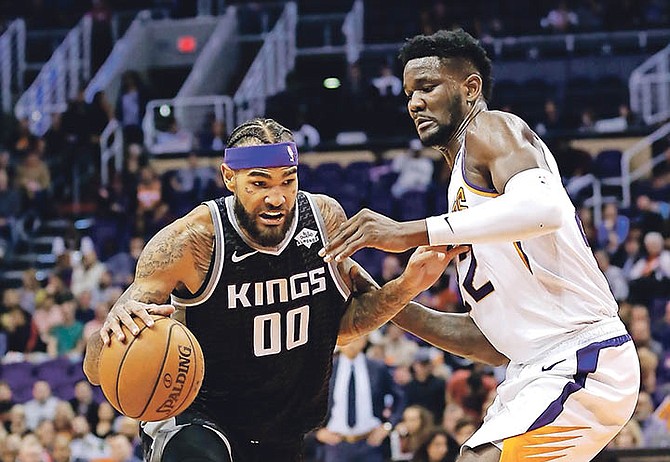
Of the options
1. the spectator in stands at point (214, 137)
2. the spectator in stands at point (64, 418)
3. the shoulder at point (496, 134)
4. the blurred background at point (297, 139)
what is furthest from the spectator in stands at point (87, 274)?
the shoulder at point (496, 134)

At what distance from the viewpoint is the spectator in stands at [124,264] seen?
13062 millimetres

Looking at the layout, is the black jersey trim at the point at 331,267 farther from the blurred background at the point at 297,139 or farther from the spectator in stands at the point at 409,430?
the spectator in stands at the point at 409,430

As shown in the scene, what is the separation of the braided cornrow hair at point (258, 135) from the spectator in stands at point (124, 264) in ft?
26.8

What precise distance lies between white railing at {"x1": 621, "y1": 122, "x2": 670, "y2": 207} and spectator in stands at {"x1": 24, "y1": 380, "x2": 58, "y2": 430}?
6.88 metres

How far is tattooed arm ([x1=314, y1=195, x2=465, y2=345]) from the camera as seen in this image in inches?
197

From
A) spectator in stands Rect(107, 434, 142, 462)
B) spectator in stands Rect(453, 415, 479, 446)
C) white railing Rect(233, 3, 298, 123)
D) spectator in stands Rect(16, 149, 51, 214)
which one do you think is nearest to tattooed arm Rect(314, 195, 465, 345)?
spectator in stands Rect(453, 415, 479, 446)

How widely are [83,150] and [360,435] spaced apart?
340 inches

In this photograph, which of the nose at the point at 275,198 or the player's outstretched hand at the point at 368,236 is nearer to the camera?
the player's outstretched hand at the point at 368,236

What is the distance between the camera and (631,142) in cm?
1509

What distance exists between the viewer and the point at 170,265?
192 inches

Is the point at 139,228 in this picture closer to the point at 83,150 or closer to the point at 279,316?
the point at 83,150

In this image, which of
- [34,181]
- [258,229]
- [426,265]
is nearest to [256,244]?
[258,229]

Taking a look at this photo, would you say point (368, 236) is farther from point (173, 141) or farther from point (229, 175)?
point (173, 141)

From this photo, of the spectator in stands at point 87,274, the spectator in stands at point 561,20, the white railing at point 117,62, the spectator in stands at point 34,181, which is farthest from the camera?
the white railing at point 117,62
